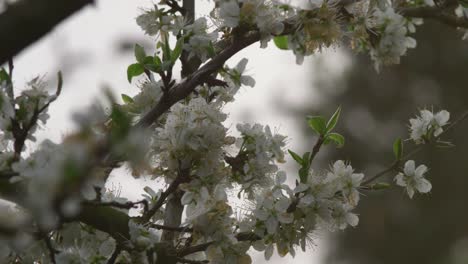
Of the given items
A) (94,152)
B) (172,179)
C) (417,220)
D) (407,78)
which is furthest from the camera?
(407,78)

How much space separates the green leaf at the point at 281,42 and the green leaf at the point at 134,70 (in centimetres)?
25

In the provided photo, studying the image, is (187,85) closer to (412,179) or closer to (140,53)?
(140,53)

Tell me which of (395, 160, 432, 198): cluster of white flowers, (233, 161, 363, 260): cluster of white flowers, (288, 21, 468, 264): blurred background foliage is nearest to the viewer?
(233, 161, 363, 260): cluster of white flowers

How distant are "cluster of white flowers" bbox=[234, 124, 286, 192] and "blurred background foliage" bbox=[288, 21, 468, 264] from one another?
6.15 meters

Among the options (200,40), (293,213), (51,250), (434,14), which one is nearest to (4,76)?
(51,250)

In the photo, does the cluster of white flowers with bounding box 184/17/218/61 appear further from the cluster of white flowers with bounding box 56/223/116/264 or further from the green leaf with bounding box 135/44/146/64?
the cluster of white flowers with bounding box 56/223/116/264

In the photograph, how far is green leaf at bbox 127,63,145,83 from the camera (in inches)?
51.4

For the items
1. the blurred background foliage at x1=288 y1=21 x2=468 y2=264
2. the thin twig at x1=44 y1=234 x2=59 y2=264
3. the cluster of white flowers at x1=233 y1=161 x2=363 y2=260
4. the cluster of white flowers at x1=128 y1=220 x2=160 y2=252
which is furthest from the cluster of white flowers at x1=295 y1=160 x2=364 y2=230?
the blurred background foliage at x1=288 y1=21 x2=468 y2=264

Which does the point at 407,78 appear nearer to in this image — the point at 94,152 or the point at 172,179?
the point at 172,179

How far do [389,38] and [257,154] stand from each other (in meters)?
0.33

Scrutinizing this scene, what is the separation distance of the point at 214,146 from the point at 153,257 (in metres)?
0.23

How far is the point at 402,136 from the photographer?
25.2ft

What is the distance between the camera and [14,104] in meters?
1.09

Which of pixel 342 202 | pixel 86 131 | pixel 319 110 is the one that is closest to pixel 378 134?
pixel 319 110
